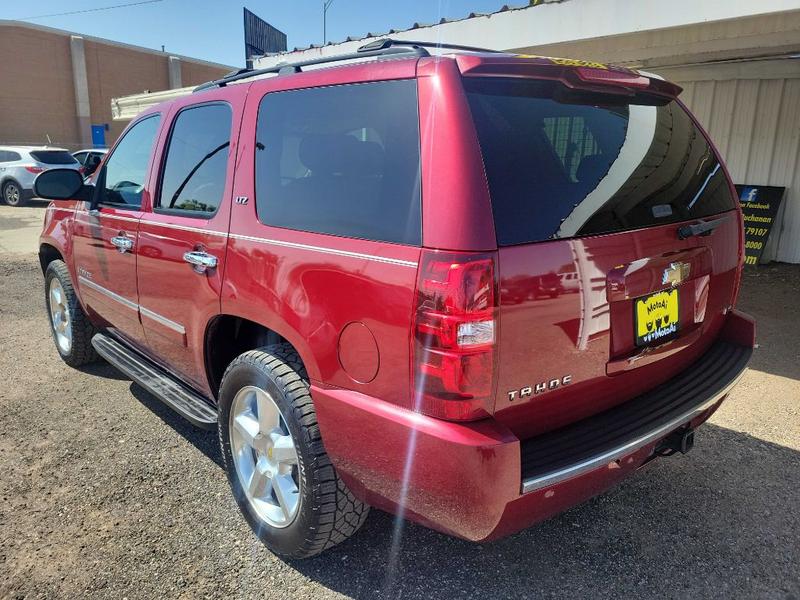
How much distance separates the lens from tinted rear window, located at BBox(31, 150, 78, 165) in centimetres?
1652

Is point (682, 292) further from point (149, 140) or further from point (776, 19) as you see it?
point (776, 19)

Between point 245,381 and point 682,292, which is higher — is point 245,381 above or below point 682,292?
below

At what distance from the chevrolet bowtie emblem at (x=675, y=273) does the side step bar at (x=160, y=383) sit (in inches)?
81.6

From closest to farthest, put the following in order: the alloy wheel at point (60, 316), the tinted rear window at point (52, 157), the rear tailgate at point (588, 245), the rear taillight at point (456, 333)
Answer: the rear taillight at point (456, 333) → the rear tailgate at point (588, 245) → the alloy wheel at point (60, 316) → the tinted rear window at point (52, 157)

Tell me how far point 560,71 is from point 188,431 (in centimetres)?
291

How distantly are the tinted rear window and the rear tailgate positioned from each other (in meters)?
18.0

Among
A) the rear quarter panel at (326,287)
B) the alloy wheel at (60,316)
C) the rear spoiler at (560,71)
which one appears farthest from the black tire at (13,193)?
the rear spoiler at (560,71)

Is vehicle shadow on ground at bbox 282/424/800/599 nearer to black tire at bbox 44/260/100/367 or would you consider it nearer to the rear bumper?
the rear bumper

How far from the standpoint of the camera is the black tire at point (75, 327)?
434 cm

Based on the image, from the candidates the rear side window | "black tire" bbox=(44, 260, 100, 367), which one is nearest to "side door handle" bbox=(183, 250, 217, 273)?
the rear side window

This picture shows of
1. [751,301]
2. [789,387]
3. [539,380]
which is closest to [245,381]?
[539,380]

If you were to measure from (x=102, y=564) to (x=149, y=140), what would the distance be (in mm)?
2277

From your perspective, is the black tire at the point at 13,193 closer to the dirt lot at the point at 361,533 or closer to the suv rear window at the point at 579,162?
the dirt lot at the point at 361,533

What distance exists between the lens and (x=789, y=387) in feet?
13.7
